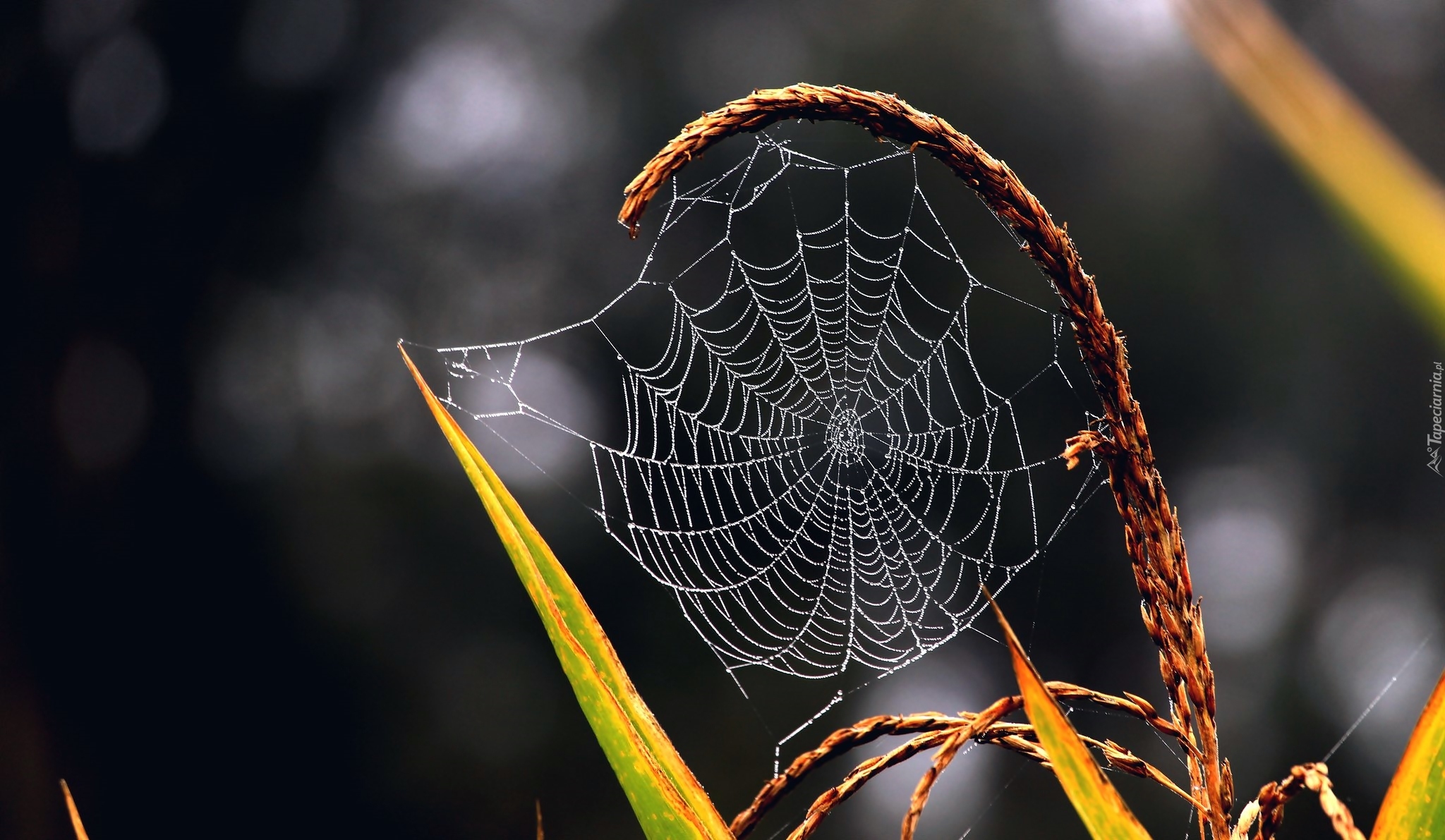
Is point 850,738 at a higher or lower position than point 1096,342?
lower

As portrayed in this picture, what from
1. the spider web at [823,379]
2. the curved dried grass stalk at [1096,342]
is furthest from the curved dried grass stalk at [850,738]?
the spider web at [823,379]

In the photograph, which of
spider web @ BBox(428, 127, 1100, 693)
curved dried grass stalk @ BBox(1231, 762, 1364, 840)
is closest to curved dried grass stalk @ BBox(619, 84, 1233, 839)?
curved dried grass stalk @ BBox(1231, 762, 1364, 840)

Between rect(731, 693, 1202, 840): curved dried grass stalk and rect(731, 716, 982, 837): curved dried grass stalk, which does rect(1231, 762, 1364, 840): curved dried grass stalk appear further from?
rect(731, 716, 982, 837): curved dried grass stalk

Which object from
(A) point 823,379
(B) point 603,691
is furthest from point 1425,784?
(A) point 823,379

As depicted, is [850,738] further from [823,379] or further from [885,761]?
[823,379]

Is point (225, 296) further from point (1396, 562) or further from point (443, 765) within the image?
point (1396, 562)

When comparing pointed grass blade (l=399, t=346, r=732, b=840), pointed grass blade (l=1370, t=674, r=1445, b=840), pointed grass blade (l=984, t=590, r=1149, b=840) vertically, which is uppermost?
pointed grass blade (l=399, t=346, r=732, b=840)

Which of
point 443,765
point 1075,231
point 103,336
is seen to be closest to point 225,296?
point 103,336
